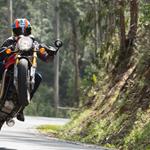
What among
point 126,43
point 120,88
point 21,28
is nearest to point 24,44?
point 21,28

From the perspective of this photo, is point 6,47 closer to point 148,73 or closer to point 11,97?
point 11,97

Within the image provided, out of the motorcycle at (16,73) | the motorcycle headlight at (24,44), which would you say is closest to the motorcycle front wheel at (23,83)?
the motorcycle at (16,73)

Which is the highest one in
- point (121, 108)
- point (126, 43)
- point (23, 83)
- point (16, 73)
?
point (16, 73)

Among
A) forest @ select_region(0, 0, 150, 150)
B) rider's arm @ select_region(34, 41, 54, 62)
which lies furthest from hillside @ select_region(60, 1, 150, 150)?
rider's arm @ select_region(34, 41, 54, 62)

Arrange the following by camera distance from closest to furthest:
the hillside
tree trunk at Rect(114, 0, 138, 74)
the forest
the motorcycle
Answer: the motorcycle → the hillside → the forest → tree trunk at Rect(114, 0, 138, 74)

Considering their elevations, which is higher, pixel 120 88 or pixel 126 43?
pixel 126 43

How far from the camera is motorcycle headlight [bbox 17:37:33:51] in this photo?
38.9ft

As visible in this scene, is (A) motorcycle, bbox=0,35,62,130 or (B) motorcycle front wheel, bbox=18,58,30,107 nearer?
(B) motorcycle front wheel, bbox=18,58,30,107

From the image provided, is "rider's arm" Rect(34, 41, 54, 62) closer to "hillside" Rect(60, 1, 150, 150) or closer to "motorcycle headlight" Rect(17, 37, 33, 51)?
"motorcycle headlight" Rect(17, 37, 33, 51)

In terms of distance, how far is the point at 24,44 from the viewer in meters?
11.9

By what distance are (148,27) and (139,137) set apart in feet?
17.9

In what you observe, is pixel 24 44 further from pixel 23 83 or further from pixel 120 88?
pixel 120 88

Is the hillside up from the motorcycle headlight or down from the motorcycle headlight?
down

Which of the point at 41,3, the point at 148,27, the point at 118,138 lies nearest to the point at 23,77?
the point at 118,138
